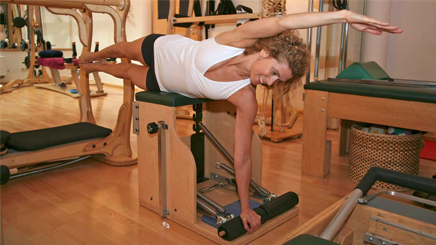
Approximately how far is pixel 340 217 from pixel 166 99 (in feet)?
3.34

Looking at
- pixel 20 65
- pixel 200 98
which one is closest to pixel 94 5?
pixel 200 98

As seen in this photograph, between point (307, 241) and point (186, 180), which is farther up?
point (307, 241)

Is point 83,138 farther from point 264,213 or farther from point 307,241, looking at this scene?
point 307,241

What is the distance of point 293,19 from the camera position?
144 cm

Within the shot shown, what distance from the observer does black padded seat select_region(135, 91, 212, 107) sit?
5.92ft

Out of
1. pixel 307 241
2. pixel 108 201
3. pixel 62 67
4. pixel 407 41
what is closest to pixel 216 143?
pixel 108 201

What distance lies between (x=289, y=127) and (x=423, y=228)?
2.65 metres

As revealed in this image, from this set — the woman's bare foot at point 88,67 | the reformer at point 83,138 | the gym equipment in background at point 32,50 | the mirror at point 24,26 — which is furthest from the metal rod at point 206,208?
the mirror at point 24,26

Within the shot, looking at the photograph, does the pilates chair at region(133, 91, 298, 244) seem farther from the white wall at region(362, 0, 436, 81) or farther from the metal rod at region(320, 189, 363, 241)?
the white wall at region(362, 0, 436, 81)

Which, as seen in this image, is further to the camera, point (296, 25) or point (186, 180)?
point (186, 180)

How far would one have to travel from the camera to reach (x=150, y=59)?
7.05 feet

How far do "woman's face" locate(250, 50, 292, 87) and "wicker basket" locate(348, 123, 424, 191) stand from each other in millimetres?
961

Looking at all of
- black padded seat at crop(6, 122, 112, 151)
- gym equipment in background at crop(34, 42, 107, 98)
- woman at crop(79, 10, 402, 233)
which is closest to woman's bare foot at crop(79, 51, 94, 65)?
black padded seat at crop(6, 122, 112, 151)

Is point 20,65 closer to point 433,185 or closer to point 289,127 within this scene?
point 289,127
